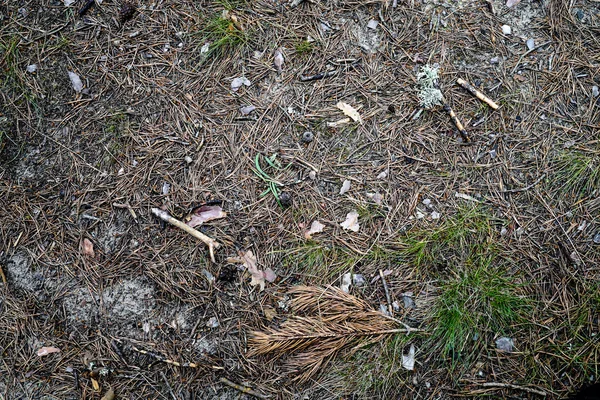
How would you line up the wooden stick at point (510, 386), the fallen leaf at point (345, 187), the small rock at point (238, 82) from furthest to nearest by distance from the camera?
the small rock at point (238, 82) < the fallen leaf at point (345, 187) < the wooden stick at point (510, 386)

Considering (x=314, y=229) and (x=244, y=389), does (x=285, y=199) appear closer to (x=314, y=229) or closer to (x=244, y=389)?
(x=314, y=229)

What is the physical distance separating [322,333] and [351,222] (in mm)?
611

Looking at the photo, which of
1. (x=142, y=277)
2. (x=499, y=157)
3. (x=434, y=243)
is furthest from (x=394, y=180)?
(x=142, y=277)

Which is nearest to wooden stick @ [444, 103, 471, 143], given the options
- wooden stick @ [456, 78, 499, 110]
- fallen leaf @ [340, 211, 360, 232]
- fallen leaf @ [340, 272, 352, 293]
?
wooden stick @ [456, 78, 499, 110]

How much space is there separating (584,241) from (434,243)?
31.4 inches

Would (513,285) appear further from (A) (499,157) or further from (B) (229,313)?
(B) (229,313)

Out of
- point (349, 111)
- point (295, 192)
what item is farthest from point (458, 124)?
point (295, 192)

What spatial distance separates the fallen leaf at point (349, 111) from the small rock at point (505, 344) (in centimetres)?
140

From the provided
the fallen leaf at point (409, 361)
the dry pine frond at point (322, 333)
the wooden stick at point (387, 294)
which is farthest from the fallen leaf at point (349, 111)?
the fallen leaf at point (409, 361)

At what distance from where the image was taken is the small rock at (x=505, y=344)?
2217 mm

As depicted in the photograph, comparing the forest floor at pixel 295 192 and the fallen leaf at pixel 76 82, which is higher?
the fallen leaf at pixel 76 82

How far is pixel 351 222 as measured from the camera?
2.34 m

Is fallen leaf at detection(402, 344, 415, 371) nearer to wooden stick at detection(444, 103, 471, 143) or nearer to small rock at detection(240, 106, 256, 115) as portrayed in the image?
wooden stick at detection(444, 103, 471, 143)

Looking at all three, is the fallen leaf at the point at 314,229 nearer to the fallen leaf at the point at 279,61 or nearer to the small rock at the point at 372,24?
the fallen leaf at the point at 279,61
